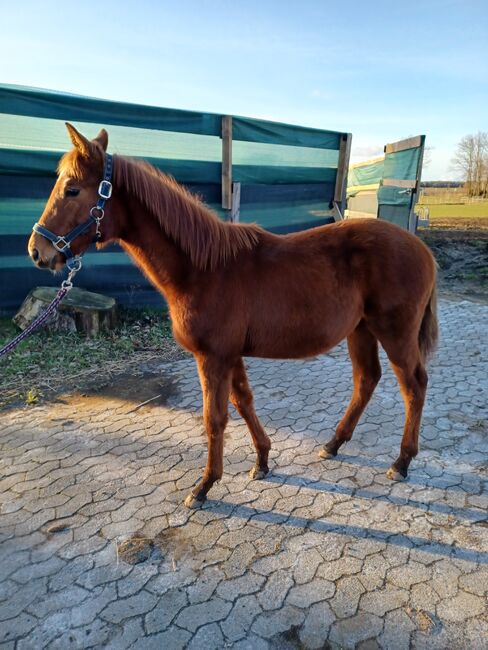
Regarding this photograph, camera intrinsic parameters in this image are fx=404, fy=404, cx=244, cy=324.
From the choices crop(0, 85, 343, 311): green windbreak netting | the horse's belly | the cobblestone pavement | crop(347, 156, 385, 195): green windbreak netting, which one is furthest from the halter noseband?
crop(347, 156, 385, 195): green windbreak netting

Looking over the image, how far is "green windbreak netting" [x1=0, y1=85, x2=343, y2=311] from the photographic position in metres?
4.93

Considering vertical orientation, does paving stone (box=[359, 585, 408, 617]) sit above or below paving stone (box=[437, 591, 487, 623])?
below

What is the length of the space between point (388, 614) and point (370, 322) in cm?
158

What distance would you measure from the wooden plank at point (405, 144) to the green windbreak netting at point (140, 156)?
6.84 feet

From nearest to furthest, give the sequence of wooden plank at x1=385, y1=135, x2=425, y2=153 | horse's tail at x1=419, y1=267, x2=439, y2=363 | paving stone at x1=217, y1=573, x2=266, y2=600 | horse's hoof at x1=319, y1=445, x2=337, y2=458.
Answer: paving stone at x1=217, y1=573, x2=266, y2=600 < horse's tail at x1=419, y1=267, x2=439, y2=363 < horse's hoof at x1=319, y1=445, x2=337, y2=458 < wooden plank at x1=385, y1=135, x2=425, y2=153

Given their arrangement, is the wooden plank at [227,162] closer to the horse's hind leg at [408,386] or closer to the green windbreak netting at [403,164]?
the horse's hind leg at [408,386]

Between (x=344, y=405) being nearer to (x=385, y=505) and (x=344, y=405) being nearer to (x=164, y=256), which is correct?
(x=385, y=505)

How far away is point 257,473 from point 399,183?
7.93 metres

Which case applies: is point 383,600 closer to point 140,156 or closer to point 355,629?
point 355,629

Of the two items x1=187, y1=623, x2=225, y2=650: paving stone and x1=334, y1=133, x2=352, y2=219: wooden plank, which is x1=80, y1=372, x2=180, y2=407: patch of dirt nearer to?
x1=187, y1=623, x2=225, y2=650: paving stone

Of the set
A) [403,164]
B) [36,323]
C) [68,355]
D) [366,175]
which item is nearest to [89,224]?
[36,323]

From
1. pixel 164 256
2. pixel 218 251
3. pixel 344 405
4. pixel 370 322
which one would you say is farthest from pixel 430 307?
pixel 164 256

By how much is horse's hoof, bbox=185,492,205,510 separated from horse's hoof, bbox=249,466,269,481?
0.40 metres

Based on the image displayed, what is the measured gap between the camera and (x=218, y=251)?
7.68ft
